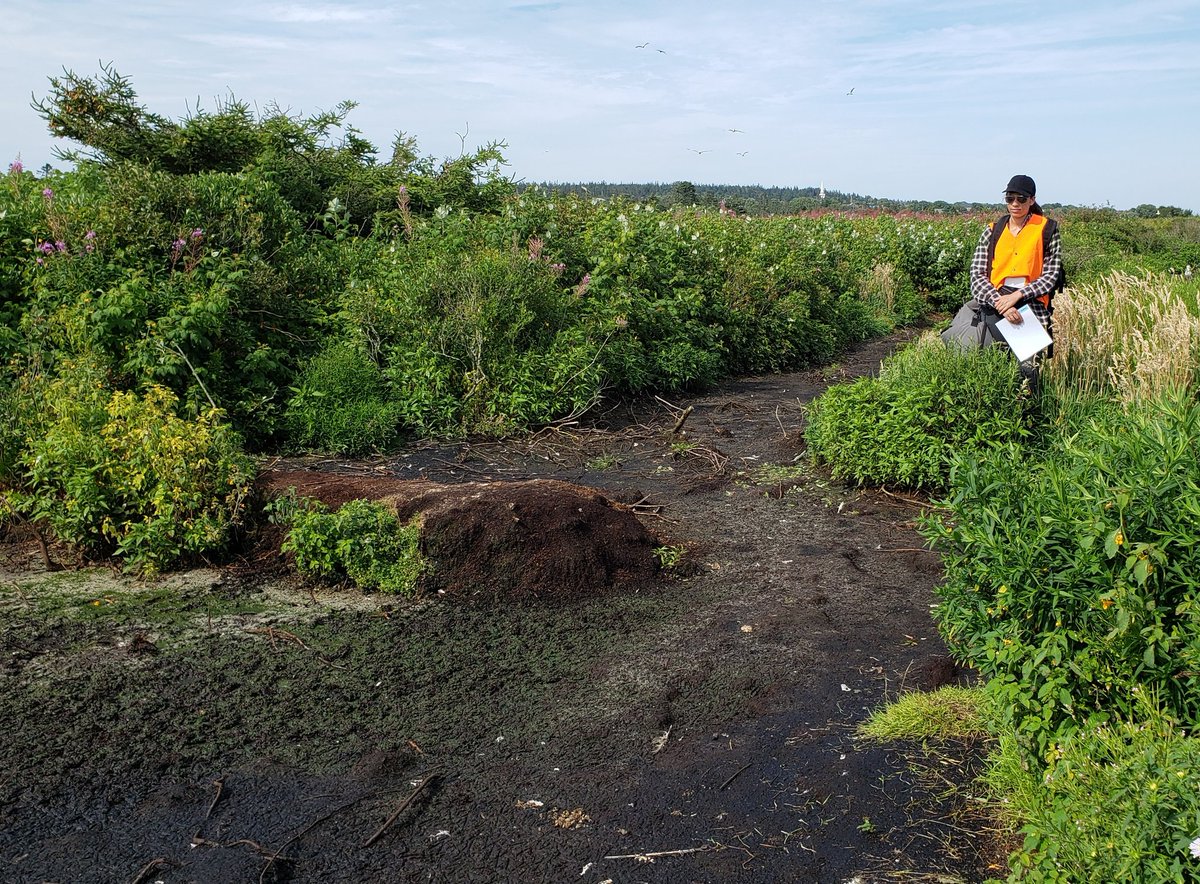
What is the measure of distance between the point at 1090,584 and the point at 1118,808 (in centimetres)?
81

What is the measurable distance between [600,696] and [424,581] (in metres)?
1.44

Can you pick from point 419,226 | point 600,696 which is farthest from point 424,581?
point 419,226

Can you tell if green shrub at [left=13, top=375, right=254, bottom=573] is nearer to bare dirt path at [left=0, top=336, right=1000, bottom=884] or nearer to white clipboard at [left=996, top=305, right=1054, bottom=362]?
bare dirt path at [left=0, top=336, right=1000, bottom=884]

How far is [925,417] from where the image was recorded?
6.87m

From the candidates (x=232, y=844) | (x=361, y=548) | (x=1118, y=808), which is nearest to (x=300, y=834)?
(x=232, y=844)

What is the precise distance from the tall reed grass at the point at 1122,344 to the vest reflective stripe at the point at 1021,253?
529 millimetres

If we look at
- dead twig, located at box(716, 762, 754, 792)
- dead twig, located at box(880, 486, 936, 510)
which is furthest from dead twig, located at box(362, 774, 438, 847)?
dead twig, located at box(880, 486, 936, 510)

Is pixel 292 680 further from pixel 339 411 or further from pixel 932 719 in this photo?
pixel 339 411

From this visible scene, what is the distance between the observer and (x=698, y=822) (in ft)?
11.3

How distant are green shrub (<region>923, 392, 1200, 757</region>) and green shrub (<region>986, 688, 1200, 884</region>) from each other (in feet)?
0.38

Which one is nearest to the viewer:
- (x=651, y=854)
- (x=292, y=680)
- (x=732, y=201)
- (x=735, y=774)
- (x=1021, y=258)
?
(x=651, y=854)

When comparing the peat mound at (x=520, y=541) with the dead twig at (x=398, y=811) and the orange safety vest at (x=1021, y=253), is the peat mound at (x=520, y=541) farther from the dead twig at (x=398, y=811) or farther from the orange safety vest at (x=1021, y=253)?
the orange safety vest at (x=1021, y=253)

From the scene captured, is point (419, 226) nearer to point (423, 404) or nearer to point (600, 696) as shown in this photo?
point (423, 404)

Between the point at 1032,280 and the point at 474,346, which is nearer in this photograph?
the point at 1032,280
